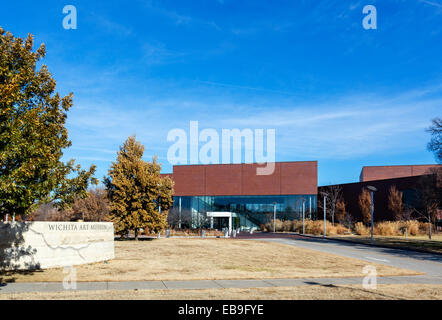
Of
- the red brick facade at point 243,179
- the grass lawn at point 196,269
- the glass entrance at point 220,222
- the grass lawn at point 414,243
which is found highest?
the red brick facade at point 243,179

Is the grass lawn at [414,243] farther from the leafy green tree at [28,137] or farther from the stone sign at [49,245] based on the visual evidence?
the leafy green tree at [28,137]

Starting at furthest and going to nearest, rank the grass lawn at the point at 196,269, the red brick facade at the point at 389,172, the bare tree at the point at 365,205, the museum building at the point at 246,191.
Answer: the red brick facade at the point at 389,172
the museum building at the point at 246,191
the bare tree at the point at 365,205
the grass lawn at the point at 196,269

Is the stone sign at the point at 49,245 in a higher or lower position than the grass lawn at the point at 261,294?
higher

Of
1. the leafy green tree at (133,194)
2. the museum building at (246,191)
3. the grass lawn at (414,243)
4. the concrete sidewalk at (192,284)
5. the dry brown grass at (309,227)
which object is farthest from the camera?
the museum building at (246,191)

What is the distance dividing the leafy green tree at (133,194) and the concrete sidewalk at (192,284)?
16.5 meters

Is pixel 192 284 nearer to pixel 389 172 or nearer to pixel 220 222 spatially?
pixel 220 222

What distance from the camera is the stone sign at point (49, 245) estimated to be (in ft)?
41.9

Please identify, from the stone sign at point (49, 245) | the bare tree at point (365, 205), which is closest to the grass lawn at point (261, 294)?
the stone sign at point (49, 245)

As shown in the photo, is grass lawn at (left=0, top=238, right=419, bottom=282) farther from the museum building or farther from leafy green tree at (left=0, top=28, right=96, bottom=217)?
the museum building

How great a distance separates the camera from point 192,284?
1076 centimetres

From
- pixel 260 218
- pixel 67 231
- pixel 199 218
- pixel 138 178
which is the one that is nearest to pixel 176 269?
pixel 67 231

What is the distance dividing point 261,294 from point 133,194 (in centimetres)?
1951

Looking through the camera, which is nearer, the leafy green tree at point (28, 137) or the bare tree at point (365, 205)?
the leafy green tree at point (28, 137)

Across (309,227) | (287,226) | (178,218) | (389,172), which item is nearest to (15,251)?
(178,218)
